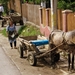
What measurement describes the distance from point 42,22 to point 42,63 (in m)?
7.89

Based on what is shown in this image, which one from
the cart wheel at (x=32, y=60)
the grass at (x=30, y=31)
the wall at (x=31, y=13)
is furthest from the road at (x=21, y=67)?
the wall at (x=31, y=13)

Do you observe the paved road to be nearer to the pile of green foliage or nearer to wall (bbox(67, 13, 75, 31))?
wall (bbox(67, 13, 75, 31))

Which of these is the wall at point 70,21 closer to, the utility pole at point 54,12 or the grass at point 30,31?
the utility pole at point 54,12

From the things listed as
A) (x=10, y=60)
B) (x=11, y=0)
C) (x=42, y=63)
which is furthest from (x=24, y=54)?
(x=11, y=0)

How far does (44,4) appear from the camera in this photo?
22781 millimetres

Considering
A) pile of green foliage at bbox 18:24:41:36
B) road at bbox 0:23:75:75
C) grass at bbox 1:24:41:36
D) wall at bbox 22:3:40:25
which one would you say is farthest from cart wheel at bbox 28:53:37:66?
wall at bbox 22:3:40:25

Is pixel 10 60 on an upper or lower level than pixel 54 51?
lower

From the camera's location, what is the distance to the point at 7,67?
39.4 feet

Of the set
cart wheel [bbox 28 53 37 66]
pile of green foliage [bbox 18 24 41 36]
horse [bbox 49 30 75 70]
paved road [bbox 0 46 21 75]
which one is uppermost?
horse [bbox 49 30 75 70]

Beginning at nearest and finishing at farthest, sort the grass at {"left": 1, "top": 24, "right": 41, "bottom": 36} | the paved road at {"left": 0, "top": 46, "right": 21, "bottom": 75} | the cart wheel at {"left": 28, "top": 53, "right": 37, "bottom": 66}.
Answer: the paved road at {"left": 0, "top": 46, "right": 21, "bottom": 75} < the cart wheel at {"left": 28, "top": 53, "right": 37, "bottom": 66} < the grass at {"left": 1, "top": 24, "right": 41, "bottom": 36}

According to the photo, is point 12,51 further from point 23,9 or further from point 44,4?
point 23,9

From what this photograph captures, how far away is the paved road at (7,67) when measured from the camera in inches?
439

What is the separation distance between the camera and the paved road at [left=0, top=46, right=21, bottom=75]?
1115 centimetres

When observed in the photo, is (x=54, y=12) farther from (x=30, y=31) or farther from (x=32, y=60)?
(x=30, y=31)
